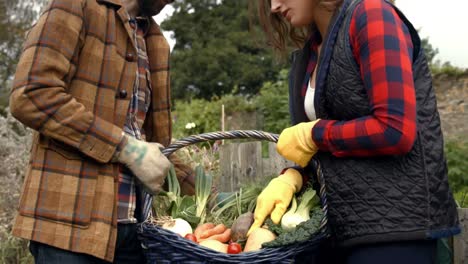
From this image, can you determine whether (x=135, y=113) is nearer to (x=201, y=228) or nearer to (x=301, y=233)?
(x=201, y=228)

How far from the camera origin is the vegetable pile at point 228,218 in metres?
1.80

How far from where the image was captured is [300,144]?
1918mm

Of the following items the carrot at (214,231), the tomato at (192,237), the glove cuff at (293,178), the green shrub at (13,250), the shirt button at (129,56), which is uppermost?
the shirt button at (129,56)

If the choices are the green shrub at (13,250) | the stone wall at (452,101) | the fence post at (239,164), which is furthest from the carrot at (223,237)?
the stone wall at (452,101)

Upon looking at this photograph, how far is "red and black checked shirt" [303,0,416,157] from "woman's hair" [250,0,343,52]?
623 mm

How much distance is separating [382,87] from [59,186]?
1101 mm

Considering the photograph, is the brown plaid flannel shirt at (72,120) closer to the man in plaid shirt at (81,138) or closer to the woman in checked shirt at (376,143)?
the man in plaid shirt at (81,138)

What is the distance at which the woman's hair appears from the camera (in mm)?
2398

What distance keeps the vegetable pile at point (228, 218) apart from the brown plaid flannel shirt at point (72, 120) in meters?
0.24

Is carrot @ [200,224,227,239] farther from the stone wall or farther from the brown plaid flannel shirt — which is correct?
the stone wall

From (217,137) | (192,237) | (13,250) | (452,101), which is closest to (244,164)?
(13,250)

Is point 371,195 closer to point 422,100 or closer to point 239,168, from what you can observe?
point 422,100

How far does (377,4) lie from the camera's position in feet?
5.87

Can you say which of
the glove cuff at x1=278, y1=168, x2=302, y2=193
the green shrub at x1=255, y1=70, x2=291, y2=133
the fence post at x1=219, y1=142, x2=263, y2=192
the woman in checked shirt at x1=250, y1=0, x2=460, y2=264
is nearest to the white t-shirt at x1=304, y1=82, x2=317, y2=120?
the woman in checked shirt at x1=250, y1=0, x2=460, y2=264
